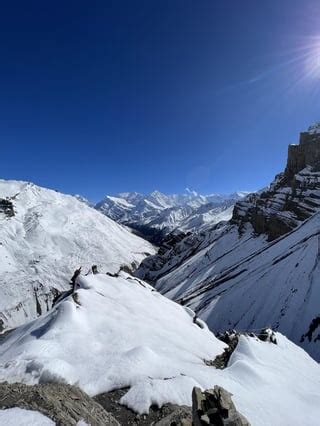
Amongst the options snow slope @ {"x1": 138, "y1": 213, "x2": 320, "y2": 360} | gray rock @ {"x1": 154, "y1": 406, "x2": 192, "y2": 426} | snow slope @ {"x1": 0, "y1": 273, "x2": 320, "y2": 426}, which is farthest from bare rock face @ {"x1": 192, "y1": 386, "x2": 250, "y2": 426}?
snow slope @ {"x1": 138, "y1": 213, "x2": 320, "y2": 360}

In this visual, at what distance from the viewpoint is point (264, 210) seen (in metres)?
146

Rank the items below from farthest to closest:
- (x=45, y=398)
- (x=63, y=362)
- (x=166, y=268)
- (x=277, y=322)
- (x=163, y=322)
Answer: (x=166, y=268)
(x=277, y=322)
(x=163, y=322)
(x=63, y=362)
(x=45, y=398)

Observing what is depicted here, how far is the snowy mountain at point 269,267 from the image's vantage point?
69669mm

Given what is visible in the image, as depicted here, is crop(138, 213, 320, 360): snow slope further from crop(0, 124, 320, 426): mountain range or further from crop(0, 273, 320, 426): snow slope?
crop(0, 273, 320, 426): snow slope

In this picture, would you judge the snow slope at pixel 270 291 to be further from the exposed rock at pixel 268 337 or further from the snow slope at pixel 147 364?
the snow slope at pixel 147 364

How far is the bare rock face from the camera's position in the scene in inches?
440

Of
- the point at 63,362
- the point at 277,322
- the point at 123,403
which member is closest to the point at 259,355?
the point at 123,403

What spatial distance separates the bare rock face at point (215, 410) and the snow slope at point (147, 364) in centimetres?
471

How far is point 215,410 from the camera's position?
11609 millimetres

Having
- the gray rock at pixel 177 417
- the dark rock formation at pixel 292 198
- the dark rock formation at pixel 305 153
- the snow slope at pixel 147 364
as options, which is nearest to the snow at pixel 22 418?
the gray rock at pixel 177 417

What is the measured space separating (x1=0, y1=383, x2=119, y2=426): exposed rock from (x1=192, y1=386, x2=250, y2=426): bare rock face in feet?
14.1

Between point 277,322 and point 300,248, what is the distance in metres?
26.4

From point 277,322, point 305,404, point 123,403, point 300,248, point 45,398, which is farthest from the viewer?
point 300,248

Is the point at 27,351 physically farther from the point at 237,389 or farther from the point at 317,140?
the point at 317,140
